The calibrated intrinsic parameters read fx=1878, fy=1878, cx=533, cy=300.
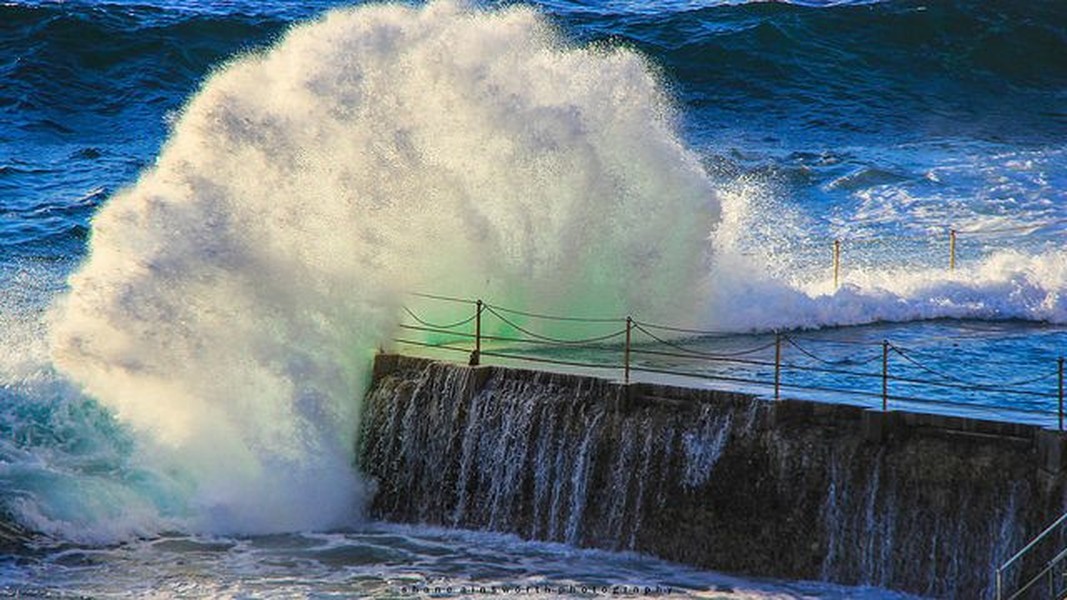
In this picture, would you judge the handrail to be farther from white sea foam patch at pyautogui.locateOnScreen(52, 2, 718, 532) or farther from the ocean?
white sea foam patch at pyautogui.locateOnScreen(52, 2, 718, 532)

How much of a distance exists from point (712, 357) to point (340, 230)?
4.20 meters

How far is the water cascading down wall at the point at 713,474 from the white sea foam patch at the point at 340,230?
917mm

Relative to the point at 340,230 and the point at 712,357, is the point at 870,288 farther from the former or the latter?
the point at 340,230

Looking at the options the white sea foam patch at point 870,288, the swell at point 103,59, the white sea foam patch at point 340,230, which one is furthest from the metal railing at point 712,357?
the swell at point 103,59

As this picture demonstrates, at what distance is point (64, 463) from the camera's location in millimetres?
17953

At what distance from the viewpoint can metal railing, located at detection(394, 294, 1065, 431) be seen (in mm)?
17141

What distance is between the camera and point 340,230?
20.0m

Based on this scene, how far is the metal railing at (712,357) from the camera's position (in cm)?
1714

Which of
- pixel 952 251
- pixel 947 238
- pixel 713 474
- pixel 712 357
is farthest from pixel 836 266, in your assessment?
pixel 713 474

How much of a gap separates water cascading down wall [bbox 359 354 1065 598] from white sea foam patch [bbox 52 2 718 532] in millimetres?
917

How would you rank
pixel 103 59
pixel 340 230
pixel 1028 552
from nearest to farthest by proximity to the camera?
pixel 1028 552, pixel 340 230, pixel 103 59

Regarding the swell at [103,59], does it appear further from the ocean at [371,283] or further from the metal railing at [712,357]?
the metal railing at [712,357]

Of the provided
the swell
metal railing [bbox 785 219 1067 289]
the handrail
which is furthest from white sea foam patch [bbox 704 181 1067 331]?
the swell

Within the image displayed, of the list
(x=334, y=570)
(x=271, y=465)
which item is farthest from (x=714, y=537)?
(x=271, y=465)
